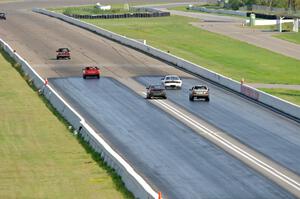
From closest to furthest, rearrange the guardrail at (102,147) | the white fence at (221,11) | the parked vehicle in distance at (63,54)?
the guardrail at (102,147) → the parked vehicle in distance at (63,54) → the white fence at (221,11)

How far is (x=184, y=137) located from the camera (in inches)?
2088

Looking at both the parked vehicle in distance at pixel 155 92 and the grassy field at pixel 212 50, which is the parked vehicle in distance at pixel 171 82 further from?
the grassy field at pixel 212 50

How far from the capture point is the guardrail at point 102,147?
3540cm

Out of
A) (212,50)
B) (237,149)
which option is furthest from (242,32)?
(237,149)

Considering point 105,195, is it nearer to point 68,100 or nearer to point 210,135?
point 210,135

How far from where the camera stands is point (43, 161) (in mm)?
44344

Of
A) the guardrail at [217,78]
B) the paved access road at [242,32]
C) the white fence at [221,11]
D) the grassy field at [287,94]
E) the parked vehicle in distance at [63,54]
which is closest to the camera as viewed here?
the guardrail at [217,78]

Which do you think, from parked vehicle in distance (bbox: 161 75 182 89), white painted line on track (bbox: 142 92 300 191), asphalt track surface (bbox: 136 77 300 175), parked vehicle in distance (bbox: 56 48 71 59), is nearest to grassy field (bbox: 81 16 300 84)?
parked vehicle in distance (bbox: 161 75 182 89)

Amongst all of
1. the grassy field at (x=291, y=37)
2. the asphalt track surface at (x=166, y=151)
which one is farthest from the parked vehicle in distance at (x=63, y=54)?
the grassy field at (x=291, y=37)

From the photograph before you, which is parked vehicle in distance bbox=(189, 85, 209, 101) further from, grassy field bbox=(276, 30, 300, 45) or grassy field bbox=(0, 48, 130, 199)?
grassy field bbox=(276, 30, 300, 45)

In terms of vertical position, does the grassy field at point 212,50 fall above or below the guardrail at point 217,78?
below

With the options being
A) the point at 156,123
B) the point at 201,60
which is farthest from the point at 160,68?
the point at 156,123

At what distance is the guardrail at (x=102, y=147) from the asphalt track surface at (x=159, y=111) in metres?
1.51

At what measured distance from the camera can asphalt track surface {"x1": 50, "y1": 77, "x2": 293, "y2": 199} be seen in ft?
129
